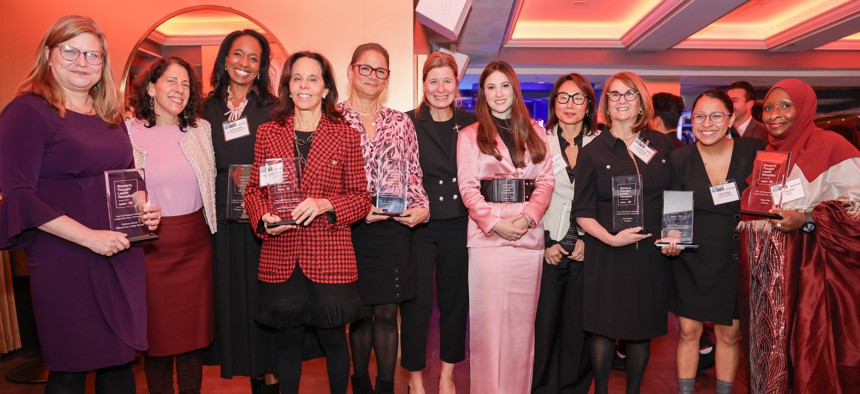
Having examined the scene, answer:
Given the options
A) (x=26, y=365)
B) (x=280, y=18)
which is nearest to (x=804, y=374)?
(x=280, y=18)

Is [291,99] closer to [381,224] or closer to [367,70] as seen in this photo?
[367,70]

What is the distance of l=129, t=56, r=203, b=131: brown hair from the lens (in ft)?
9.53

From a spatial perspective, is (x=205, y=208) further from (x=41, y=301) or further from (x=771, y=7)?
(x=771, y=7)

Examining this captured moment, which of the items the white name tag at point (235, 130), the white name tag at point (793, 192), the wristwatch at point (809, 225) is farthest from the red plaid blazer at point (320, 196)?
the wristwatch at point (809, 225)

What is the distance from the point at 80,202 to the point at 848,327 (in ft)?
11.9

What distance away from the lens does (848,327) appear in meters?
2.91

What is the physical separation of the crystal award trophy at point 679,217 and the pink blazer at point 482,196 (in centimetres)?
60

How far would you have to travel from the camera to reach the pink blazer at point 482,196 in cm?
302

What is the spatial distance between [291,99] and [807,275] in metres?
2.78

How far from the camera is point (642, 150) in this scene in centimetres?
307

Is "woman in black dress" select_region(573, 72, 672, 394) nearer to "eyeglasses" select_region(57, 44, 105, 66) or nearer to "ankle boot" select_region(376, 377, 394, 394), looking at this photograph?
"ankle boot" select_region(376, 377, 394, 394)

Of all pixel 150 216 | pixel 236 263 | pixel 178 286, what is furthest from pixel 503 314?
pixel 150 216

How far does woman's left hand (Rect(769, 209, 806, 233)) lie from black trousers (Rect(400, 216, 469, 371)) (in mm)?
1597

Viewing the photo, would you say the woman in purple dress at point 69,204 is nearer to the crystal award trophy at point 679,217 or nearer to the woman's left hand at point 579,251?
the woman's left hand at point 579,251
